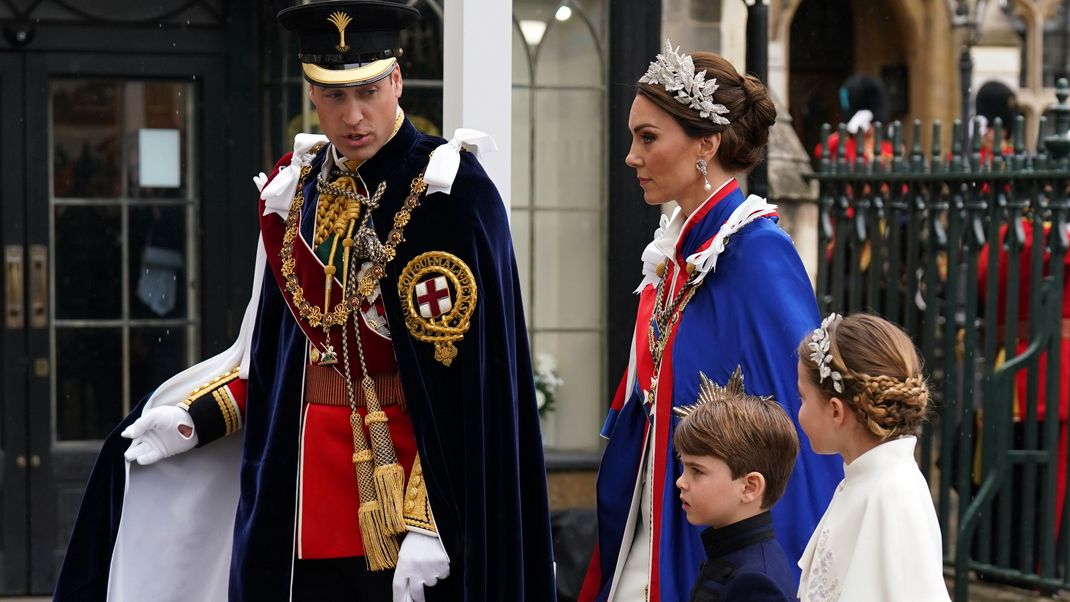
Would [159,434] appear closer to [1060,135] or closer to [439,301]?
[439,301]

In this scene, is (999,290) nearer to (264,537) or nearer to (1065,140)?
(1065,140)

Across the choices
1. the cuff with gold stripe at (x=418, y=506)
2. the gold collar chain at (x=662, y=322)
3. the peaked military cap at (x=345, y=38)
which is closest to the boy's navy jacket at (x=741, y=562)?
the gold collar chain at (x=662, y=322)

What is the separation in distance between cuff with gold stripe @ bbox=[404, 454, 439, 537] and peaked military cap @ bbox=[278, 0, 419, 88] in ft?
2.69

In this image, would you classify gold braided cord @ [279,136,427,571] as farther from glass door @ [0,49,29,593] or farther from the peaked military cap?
glass door @ [0,49,29,593]

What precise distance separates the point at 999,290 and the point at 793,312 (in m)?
3.23

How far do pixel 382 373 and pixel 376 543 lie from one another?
36cm

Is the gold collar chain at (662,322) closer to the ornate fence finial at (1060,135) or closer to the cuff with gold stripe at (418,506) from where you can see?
the cuff with gold stripe at (418,506)

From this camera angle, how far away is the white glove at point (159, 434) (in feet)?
12.2

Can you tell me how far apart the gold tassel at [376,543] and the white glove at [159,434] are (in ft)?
1.75

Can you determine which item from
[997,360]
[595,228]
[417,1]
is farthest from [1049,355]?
[417,1]

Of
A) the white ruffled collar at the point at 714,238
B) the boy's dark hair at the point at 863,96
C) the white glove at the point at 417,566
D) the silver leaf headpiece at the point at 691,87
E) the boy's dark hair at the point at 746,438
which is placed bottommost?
the white glove at the point at 417,566

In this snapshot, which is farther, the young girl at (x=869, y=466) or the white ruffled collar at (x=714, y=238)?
the white ruffled collar at (x=714, y=238)

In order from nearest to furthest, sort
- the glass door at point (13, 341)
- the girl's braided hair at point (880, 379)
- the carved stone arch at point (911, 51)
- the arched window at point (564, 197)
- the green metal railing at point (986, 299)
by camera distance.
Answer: the girl's braided hair at point (880, 379) < the green metal railing at point (986, 299) < the glass door at point (13, 341) < the arched window at point (564, 197) < the carved stone arch at point (911, 51)

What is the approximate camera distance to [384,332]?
11.5 ft
